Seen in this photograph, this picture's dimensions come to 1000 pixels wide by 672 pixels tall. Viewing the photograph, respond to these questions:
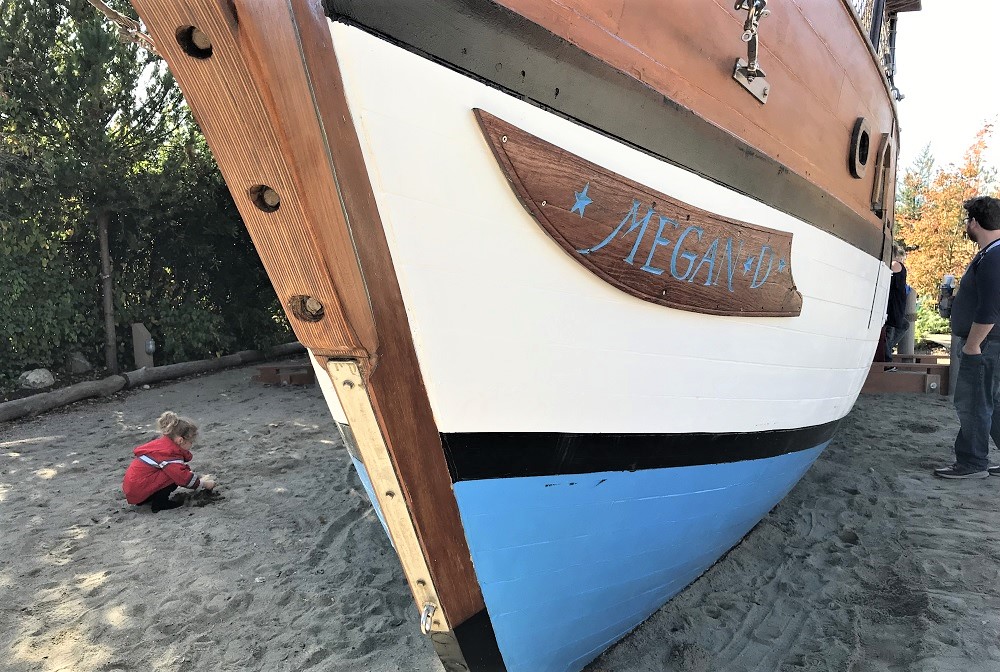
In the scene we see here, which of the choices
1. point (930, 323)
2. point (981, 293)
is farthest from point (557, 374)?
point (930, 323)

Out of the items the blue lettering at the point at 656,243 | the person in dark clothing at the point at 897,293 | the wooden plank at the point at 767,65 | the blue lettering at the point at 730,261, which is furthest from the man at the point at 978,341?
the blue lettering at the point at 656,243

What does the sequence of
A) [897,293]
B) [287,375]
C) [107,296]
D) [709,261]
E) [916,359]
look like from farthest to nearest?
[916,359] → [107,296] → [287,375] → [897,293] → [709,261]

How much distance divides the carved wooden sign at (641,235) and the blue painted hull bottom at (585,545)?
53cm

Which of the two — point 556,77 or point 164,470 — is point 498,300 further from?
point 164,470

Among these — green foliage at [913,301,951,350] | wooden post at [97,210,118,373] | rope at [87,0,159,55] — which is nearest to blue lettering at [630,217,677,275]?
rope at [87,0,159,55]

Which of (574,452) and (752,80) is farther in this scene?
(752,80)

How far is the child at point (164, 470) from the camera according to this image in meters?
3.67

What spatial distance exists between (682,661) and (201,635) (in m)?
1.84

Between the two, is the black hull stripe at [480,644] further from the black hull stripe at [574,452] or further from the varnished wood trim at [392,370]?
the black hull stripe at [574,452]

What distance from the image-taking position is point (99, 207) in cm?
762

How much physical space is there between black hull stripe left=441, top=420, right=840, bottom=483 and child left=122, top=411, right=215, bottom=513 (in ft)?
9.86

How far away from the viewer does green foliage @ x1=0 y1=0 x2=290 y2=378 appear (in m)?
6.86

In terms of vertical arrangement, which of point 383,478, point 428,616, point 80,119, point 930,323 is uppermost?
point 80,119

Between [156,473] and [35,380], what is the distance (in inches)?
176
